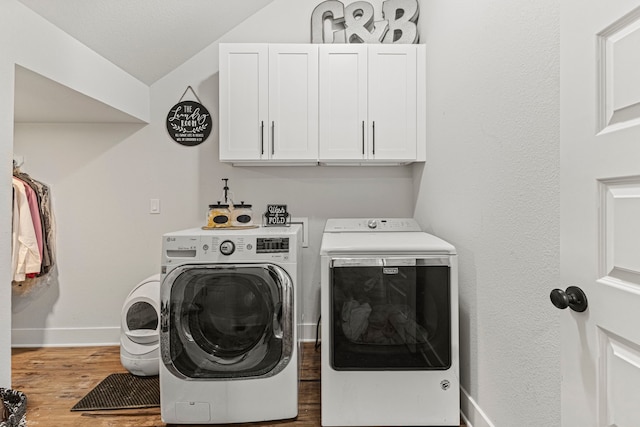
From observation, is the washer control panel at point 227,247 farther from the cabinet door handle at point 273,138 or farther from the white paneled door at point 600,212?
the white paneled door at point 600,212

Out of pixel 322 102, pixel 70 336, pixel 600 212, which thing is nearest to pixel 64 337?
pixel 70 336

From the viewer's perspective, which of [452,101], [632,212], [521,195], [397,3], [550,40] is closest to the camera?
[632,212]

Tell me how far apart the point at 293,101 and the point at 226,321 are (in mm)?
1412

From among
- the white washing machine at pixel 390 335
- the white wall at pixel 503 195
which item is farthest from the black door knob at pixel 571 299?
the white washing machine at pixel 390 335

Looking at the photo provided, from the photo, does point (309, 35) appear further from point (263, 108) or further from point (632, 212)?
point (632, 212)

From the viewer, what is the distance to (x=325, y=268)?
175 cm

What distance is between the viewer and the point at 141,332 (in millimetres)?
2318

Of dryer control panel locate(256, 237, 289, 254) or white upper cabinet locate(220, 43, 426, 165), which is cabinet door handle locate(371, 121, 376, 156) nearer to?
white upper cabinet locate(220, 43, 426, 165)

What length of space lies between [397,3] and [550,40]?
1749 millimetres

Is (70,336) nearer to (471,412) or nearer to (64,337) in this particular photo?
(64,337)

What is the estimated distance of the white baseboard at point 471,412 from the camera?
5.36ft

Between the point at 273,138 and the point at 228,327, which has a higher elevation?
the point at 273,138

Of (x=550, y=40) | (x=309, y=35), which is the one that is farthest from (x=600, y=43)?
(x=309, y=35)

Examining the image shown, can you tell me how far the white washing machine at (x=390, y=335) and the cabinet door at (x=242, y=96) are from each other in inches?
42.1
